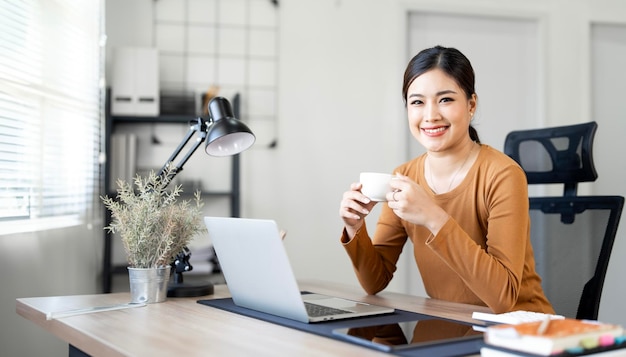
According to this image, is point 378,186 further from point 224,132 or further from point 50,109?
point 50,109

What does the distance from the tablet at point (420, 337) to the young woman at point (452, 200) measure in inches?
10.8

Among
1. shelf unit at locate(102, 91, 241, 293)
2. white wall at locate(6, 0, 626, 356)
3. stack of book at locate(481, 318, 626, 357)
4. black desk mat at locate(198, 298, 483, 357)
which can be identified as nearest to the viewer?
stack of book at locate(481, 318, 626, 357)

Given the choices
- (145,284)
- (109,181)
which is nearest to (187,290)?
(145,284)

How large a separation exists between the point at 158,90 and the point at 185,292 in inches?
62.4

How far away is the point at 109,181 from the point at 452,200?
1.73m

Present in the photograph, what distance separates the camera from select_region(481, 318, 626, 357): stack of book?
2.60 ft

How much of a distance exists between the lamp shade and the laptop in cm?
26

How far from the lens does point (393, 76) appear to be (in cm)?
327

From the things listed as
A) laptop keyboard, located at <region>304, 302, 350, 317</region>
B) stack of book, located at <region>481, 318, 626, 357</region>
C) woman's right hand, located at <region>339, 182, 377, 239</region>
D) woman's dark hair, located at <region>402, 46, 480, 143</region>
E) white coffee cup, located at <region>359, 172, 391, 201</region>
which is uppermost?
woman's dark hair, located at <region>402, 46, 480, 143</region>

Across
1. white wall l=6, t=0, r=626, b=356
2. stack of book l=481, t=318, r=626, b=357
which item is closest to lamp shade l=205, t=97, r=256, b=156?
stack of book l=481, t=318, r=626, b=357

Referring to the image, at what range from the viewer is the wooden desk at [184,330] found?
92 centimetres

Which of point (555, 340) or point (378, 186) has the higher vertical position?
point (378, 186)

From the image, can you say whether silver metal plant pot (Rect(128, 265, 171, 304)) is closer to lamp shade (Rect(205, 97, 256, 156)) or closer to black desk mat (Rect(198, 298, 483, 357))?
black desk mat (Rect(198, 298, 483, 357))

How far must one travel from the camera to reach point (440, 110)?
5.05 feet
